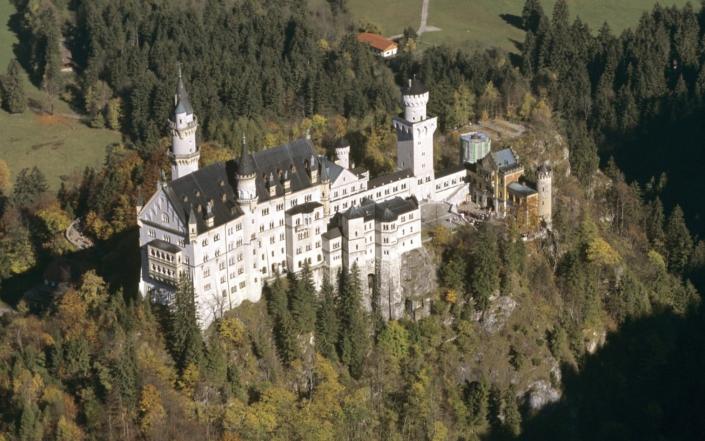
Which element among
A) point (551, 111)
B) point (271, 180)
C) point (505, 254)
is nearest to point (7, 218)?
point (271, 180)

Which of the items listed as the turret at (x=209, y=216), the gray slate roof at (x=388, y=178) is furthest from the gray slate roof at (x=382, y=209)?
the turret at (x=209, y=216)

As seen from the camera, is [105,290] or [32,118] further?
[32,118]

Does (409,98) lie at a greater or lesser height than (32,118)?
greater

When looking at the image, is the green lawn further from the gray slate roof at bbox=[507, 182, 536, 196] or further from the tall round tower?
the tall round tower

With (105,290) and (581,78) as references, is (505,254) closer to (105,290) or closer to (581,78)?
(105,290)

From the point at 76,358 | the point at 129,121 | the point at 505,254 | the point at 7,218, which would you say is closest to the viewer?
the point at 76,358

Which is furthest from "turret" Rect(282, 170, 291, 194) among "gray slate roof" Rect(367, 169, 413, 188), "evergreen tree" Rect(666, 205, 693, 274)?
"evergreen tree" Rect(666, 205, 693, 274)

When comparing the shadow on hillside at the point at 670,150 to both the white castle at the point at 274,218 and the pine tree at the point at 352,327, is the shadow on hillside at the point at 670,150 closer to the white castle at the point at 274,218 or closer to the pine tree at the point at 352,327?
the white castle at the point at 274,218
